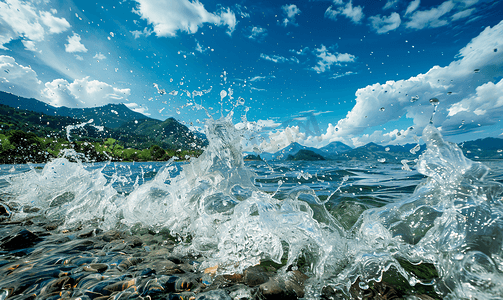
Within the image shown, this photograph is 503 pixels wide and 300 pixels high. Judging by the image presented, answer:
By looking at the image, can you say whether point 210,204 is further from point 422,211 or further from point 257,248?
point 422,211

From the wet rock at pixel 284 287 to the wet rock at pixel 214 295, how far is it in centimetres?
52

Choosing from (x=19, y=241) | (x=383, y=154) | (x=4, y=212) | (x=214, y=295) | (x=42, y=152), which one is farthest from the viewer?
(x=42, y=152)

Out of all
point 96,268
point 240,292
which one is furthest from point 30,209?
point 240,292

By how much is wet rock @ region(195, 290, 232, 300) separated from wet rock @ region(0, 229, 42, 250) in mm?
4222

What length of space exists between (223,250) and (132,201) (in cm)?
408

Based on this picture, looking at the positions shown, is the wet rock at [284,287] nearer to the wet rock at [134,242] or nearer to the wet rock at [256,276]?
the wet rock at [256,276]

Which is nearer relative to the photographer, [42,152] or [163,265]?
[163,265]

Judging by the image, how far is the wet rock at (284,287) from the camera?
2688mm

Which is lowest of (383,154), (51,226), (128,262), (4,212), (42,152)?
(42,152)

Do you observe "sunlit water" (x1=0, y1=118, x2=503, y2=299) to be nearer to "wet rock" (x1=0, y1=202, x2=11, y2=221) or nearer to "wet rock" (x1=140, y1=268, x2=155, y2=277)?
"wet rock" (x1=0, y1=202, x2=11, y2=221)

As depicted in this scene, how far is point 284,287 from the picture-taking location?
284 centimetres

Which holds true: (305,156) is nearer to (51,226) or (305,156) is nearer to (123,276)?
(51,226)

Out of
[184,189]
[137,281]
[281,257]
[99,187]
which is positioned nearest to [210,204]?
[184,189]

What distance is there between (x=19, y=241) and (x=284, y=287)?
5476 millimetres
